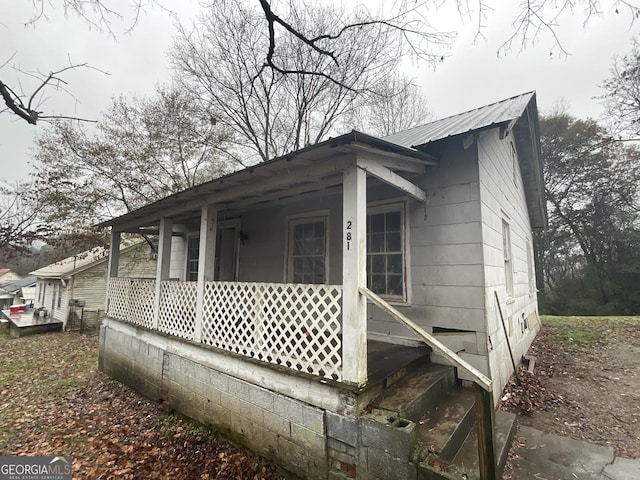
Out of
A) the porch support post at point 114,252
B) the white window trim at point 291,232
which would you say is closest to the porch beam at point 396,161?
the white window trim at point 291,232

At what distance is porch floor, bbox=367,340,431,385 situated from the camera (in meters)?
3.36

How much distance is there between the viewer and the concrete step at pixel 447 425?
2743 mm

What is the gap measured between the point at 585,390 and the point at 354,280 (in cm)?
528

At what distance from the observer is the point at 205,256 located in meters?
5.00

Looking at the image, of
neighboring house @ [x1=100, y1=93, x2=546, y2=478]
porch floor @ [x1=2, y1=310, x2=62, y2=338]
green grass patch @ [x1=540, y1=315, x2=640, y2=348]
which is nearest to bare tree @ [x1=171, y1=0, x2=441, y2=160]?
neighboring house @ [x1=100, y1=93, x2=546, y2=478]

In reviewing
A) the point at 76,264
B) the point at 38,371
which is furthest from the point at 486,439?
the point at 76,264

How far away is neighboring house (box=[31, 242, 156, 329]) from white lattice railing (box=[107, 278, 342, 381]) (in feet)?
32.0

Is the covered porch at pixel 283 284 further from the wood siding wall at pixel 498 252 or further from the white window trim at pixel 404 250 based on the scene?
the wood siding wall at pixel 498 252

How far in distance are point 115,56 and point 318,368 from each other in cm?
550

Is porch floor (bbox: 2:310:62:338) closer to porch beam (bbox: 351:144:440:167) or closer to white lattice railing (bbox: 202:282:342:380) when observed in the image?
white lattice railing (bbox: 202:282:342:380)

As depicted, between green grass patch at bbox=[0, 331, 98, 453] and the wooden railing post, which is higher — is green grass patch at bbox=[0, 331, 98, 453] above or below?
below

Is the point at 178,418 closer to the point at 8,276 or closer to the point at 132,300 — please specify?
the point at 132,300

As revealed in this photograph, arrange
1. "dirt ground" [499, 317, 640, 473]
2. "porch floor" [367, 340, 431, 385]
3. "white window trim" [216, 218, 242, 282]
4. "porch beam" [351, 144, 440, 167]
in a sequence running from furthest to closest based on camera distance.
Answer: "white window trim" [216, 218, 242, 282] < "dirt ground" [499, 317, 640, 473] < "porch floor" [367, 340, 431, 385] < "porch beam" [351, 144, 440, 167]

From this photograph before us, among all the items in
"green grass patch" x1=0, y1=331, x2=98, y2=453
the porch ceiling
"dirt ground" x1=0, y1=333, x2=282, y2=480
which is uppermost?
the porch ceiling
